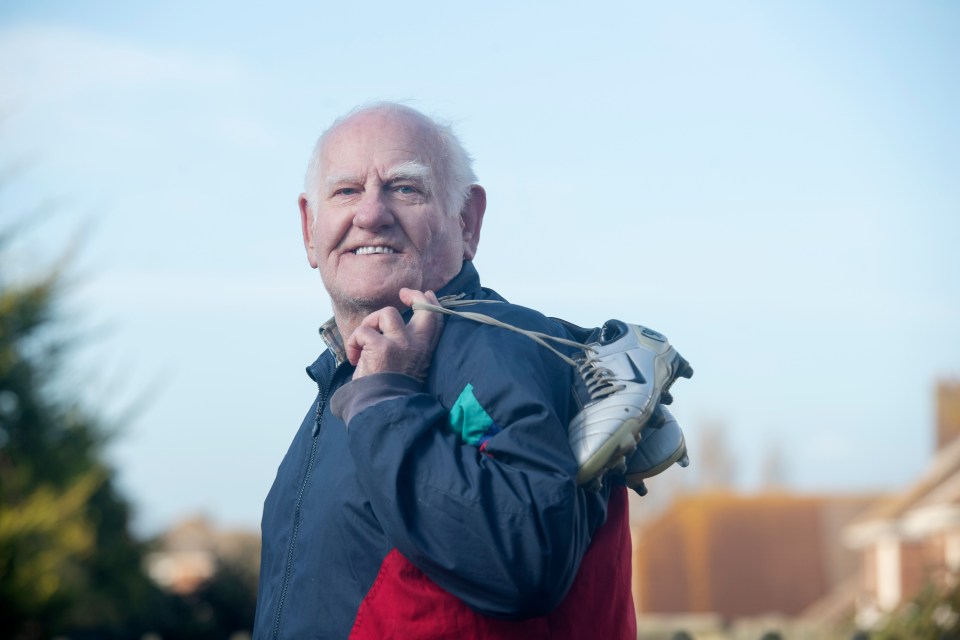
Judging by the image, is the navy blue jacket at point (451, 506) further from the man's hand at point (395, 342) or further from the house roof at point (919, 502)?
the house roof at point (919, 502)

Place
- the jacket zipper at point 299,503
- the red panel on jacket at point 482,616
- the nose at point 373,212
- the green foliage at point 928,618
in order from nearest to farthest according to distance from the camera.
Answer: the red panel on jacket at point 482,616 < the jacket zipper at point 299,503 < the nose at point 373,212 < the green foliage at point 928,618

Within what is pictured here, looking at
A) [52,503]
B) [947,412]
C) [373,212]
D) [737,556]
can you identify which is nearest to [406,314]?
[373,212]

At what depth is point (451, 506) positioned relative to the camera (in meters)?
2.20

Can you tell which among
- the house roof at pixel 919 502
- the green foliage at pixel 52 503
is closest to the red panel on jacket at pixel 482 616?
the green foliage at pixel 52 503

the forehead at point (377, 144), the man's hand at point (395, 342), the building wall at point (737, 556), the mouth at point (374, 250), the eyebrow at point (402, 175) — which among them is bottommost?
the building wall at point (737, 556)

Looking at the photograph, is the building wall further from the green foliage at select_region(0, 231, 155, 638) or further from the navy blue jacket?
the navy blue jacket

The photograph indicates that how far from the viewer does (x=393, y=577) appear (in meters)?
2.35

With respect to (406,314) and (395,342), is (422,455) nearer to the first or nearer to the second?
(395,342)

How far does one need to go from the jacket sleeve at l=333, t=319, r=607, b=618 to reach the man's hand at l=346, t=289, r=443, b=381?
0.16 feet

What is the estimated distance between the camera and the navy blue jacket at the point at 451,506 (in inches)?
85.7

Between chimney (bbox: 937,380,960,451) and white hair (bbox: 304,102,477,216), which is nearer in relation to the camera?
white hair (bbox: 304,102,477,216)

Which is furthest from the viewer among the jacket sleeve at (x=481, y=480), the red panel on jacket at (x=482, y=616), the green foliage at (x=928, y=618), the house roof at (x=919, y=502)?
the house roof at (x=919, y=502)

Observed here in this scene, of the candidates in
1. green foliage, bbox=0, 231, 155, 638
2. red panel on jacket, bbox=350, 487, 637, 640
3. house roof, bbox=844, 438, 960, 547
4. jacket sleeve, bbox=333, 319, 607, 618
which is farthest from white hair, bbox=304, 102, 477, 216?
house roof, bbox=844, 438, 960, 547

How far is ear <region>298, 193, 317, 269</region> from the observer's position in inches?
121
